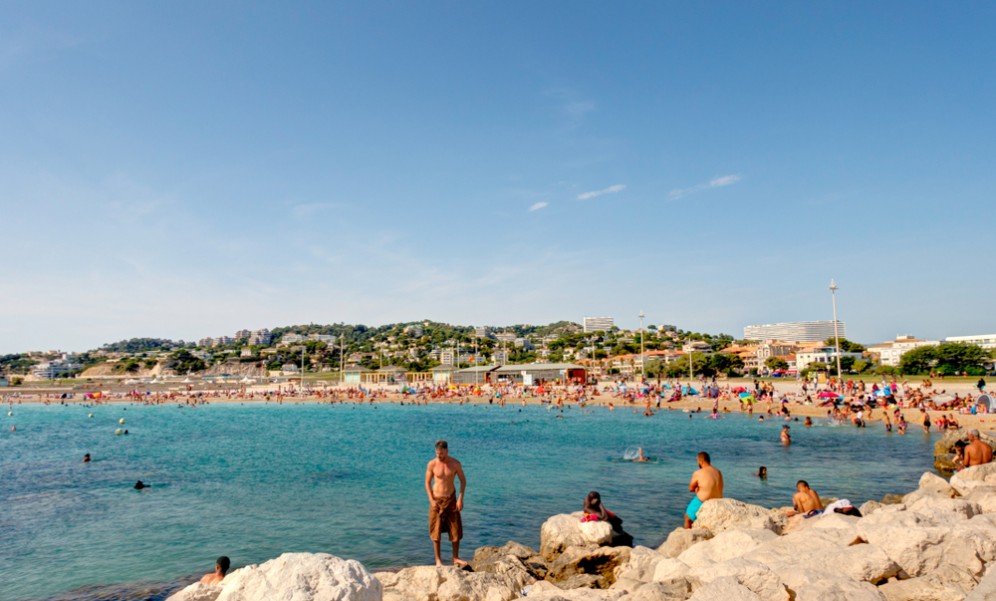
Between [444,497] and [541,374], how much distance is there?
2708 inches

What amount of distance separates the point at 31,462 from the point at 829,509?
30850mm

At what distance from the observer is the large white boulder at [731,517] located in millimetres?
9531

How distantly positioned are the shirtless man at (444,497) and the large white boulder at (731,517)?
438cm

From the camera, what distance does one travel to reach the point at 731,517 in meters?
9.66

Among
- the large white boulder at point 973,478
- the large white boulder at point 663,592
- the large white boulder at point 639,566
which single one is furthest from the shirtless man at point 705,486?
the large white boulder at point 973,478

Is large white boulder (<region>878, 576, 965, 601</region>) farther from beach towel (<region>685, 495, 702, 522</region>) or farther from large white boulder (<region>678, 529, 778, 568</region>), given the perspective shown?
beach towel (<region>685, 495, 702, 522</region>)

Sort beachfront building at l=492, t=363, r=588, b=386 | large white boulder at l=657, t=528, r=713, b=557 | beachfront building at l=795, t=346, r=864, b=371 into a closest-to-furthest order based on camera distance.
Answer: large white boulder at l=657, t=528, r=713, b=557
beachfront building at l=492, t=363, r=588, b=386
beachfront building at l=795, t=346, r=864, b=371

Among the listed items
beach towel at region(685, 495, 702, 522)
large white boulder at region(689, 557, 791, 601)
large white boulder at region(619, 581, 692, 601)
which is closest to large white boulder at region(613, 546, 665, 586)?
large white boulder at region(619, 581, 692, 601)

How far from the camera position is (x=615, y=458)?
22172mm

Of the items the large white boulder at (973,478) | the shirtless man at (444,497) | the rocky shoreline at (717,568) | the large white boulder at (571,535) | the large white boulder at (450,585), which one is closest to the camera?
the rocky shoreline at (717,568)

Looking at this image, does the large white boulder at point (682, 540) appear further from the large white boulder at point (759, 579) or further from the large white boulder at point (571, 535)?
the large white boulder at point (759, 579)

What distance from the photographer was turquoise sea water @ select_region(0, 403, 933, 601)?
11258mm

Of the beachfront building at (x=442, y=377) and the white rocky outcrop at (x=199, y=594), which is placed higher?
the white rocky outcrop at (x=199, y=594)

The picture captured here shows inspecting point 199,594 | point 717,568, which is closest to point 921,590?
point 717,568
